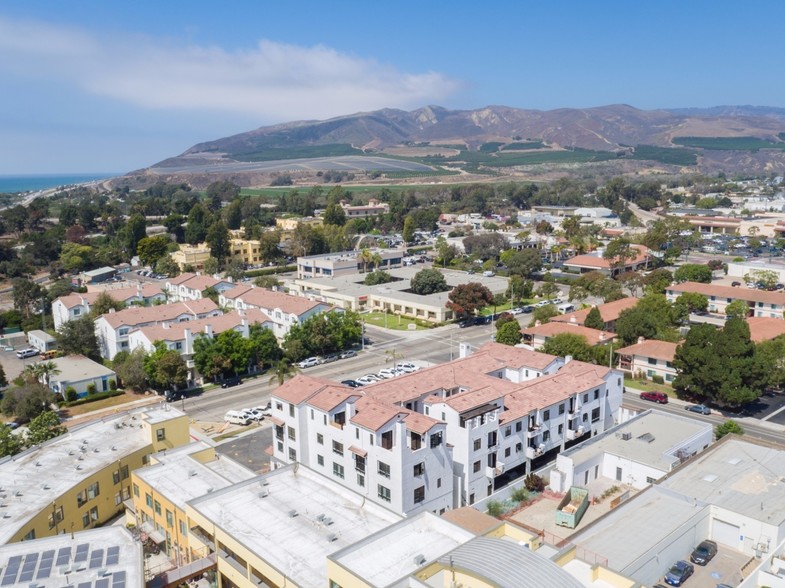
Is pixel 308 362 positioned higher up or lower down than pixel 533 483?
lower down

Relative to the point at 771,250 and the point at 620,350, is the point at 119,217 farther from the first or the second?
the point at 771,250

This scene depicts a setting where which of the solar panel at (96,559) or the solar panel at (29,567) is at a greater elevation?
the solar panel at (29,567)

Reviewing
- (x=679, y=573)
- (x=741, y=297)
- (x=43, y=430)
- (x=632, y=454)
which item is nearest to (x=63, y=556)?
(x=43, y=430)

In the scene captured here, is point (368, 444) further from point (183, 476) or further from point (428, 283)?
point (428, 283)

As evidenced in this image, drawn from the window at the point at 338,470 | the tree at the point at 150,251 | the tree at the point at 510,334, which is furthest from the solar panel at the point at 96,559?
the tree at the point at 150,251

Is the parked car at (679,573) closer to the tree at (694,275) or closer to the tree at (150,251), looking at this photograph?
the tree at (694,275)

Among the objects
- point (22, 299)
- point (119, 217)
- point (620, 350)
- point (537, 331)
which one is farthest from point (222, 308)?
point (119, 217)

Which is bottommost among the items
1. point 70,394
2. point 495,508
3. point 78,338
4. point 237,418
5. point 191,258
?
point 237,418
